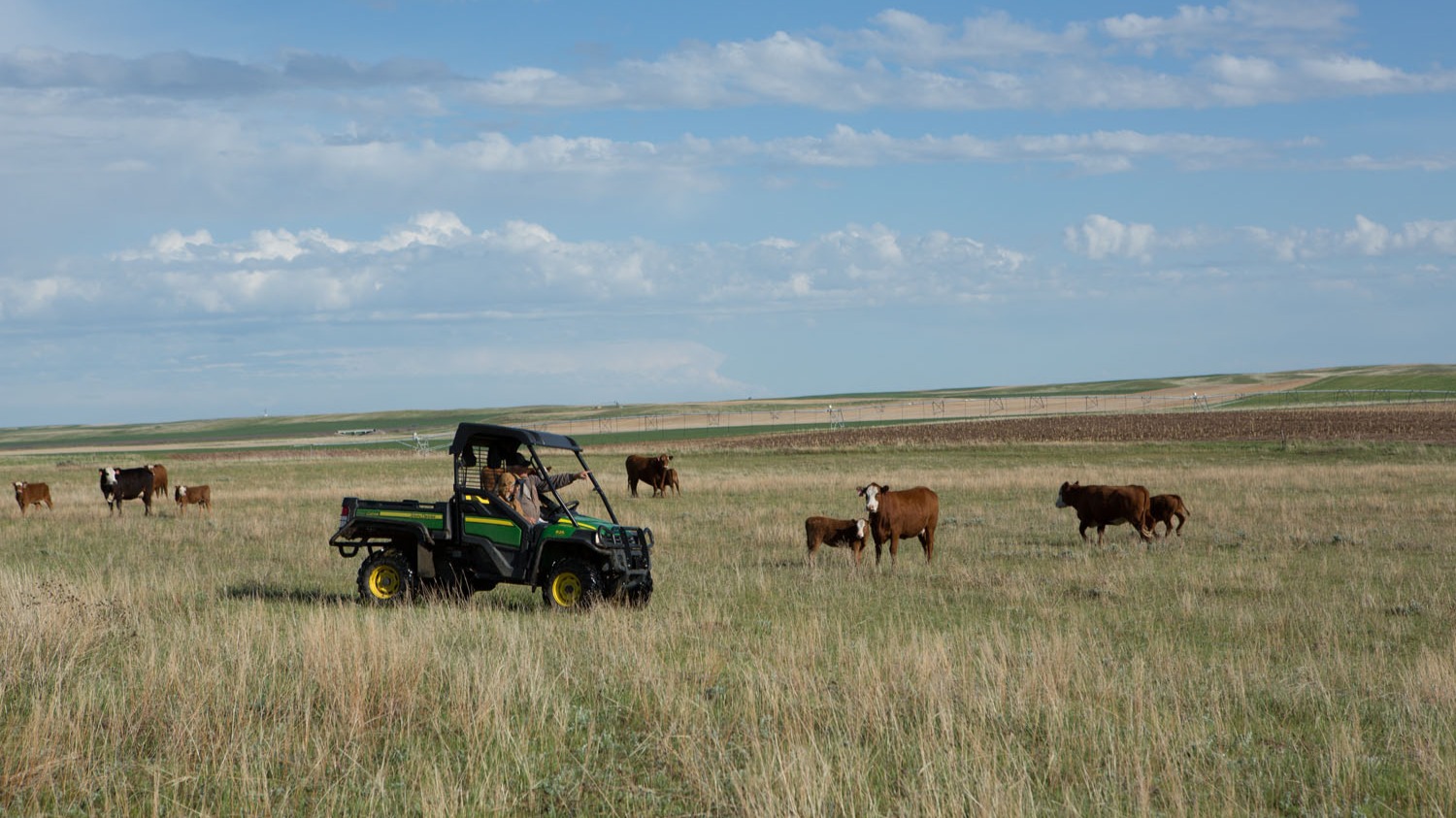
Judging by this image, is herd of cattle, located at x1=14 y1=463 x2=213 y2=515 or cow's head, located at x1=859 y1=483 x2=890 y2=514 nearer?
cow's head, located at x1=859 y1=483 x2=890 y2=514

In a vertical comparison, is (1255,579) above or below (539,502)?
below

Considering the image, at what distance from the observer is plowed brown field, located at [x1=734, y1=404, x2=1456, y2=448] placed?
56750mm

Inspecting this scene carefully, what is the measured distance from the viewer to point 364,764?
694 centimetres

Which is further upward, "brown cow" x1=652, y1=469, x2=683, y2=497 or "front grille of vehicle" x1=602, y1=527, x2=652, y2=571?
"front grille of vehicle" x1=602, y1=527, x2=652, y2=571

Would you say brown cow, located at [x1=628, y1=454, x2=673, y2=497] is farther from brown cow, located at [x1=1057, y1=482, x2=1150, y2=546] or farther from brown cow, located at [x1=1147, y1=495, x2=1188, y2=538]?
brown cow, located at [x1=1147, y1=495, x2=1188, y2=538]

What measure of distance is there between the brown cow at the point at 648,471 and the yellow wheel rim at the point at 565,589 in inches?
814

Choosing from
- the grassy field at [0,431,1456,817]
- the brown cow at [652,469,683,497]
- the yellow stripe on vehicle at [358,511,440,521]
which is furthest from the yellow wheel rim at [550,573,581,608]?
the brown cow at [652,469,683,497]

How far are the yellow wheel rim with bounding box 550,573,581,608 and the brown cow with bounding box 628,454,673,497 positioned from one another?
20.7 metres

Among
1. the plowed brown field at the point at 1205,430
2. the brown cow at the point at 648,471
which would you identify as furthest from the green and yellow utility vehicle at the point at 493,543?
the plowed brown field at the point at 1205,430

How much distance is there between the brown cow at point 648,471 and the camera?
35.0 metres

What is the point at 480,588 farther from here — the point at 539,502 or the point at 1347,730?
the point at 1347,730

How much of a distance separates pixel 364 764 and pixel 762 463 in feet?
149

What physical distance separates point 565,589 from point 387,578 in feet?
7.67

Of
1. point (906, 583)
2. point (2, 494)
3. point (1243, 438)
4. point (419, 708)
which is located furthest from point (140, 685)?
point (1243, 438)
